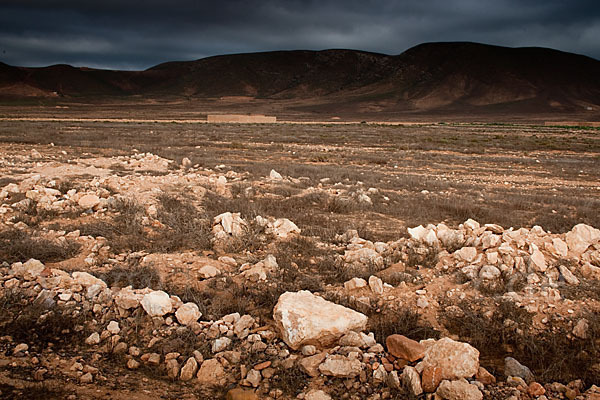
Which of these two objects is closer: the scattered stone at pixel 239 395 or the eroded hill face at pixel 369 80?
the scattered stone at pixel 239 395

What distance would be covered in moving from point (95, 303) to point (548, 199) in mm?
9656

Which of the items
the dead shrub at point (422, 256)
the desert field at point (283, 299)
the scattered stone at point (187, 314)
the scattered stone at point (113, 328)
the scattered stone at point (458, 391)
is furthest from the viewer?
the dead shrub at point (422, 256)

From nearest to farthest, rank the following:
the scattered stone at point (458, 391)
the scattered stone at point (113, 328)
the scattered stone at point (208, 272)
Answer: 1. the scattered stone at point (458, 391)
2. the scattered stone at point (113, 328)
3. the scattered stone at point (208, 272)

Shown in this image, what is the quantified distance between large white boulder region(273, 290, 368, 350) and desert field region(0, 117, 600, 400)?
0.01 m

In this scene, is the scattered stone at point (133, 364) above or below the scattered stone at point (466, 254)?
below

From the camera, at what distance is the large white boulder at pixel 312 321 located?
3.06 metres

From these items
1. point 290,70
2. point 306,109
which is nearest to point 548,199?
point 306,109

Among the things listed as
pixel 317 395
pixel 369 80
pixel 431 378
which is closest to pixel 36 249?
pixel 317 395

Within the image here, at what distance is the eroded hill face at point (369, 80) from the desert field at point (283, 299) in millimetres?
99021

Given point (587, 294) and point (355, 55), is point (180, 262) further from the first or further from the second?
point (355, 55)

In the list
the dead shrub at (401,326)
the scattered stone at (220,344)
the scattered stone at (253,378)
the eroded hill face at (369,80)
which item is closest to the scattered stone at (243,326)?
the scattered stone at (220,344)

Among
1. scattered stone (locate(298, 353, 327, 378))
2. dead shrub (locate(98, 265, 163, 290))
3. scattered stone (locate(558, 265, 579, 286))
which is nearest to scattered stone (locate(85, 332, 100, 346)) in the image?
dead shrub (locate(98, 265, 163, 290))

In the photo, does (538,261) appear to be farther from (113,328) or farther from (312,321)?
(113,328)

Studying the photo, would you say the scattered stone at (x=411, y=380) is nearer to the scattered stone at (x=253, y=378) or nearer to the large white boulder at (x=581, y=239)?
the scattered stone at (x=253, y=378)
